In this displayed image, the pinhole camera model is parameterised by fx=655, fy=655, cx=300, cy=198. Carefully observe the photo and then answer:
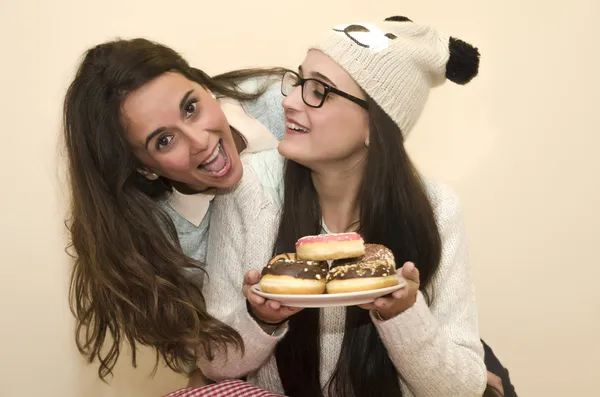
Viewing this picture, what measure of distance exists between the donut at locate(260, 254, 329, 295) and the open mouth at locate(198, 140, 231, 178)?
383 millimetres

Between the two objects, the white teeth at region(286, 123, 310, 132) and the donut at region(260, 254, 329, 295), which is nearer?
the donut at region(260, 254, 329, 295)

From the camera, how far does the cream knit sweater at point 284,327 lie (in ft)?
5.07

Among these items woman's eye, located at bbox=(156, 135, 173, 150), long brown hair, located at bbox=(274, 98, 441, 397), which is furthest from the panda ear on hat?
woman's eye, located at bbox=(156, 135, 173, 150)

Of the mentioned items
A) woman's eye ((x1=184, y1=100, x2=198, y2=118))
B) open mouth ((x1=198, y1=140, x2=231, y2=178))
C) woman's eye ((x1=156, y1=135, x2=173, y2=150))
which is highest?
woman's eye ((x1=184, y1=100, x2=198, y2=118))

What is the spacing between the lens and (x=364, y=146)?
1.68m

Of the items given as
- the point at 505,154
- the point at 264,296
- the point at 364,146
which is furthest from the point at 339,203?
the point at 505,154

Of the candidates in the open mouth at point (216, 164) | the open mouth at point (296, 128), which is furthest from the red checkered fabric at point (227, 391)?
the open mouth at point (296, 128)

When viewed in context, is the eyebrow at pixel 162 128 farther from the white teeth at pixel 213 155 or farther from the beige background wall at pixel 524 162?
the beige background wall at pixel 524 162

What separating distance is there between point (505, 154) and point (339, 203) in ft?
3.45

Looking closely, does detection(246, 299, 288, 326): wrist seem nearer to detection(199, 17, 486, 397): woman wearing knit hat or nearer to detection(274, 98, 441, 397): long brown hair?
detection(199, 17, 486, 397): woman wearing knit hat

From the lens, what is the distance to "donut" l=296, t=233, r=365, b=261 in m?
1.37

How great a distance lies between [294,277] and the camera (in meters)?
1.31

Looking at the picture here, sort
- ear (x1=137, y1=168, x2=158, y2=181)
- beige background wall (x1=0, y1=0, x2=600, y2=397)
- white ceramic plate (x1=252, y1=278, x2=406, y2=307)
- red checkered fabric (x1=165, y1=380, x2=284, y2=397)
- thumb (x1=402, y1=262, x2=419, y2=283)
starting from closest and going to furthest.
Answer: white ceramic plate (x1=252, y1=278, x2=406, y2=307)
thumb (x1=402, y1=262, x2=419, y2=283)
red checkered fabric (x1=165, y1=380, x2=284, y2=397)
ear (x1=137, y1=168, x2=158, y2=181)
beige background wall (x1=0, y1=0, x2=600, y2=397)

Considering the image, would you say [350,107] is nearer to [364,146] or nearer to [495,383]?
[364,146]
